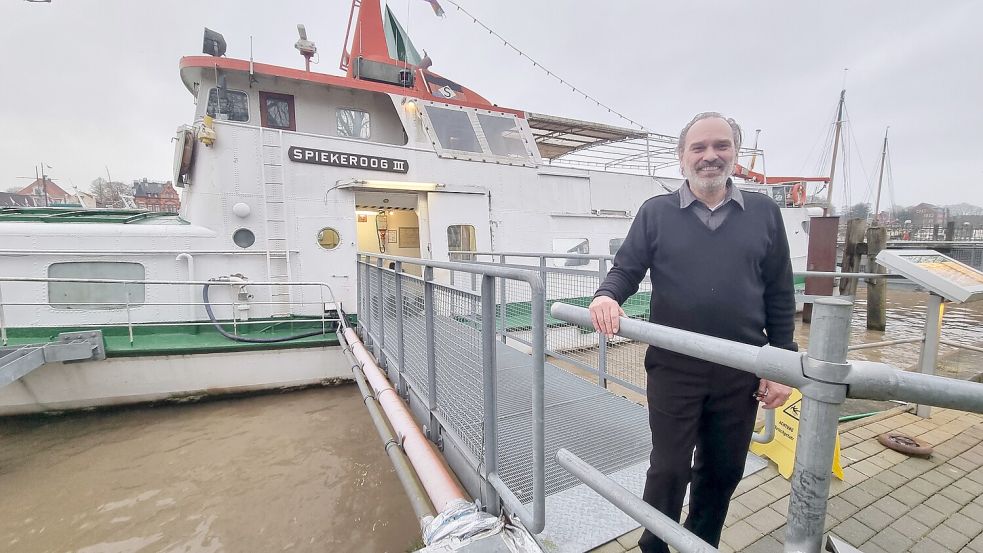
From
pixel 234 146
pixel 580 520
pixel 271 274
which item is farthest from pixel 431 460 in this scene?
pixel 234 146

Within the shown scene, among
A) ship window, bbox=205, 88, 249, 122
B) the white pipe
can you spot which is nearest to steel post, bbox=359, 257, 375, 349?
the white pipe

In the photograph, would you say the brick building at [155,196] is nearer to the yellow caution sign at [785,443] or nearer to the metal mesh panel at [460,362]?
the metal mesh panel at [460,362]

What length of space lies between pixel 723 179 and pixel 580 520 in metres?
1.75

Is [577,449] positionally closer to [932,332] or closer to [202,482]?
[932,332]

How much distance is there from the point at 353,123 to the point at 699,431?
23.2 feet

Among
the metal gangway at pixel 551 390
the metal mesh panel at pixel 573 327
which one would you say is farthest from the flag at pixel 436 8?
the metal mesh panel at pixel 573 327

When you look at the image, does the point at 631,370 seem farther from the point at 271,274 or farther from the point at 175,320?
the point at 175,320

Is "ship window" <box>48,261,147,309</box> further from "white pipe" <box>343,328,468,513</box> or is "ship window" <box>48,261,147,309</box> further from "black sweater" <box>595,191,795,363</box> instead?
"black sweater" <box>595,191,795,363</box>

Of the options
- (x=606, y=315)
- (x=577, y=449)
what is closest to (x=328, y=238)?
(x=577, y=449)

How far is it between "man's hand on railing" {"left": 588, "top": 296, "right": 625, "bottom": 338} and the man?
32 mm

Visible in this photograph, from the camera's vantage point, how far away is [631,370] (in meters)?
3.90

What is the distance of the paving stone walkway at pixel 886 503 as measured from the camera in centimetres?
200

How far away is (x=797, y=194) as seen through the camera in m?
12.3

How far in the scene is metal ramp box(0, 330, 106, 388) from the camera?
4082 mm
